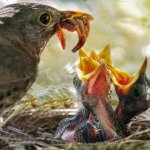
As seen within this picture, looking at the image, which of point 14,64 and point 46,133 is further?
point 46,133

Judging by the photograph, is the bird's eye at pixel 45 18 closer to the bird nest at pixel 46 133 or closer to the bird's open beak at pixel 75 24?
the bird's open beak at pixel 75 24

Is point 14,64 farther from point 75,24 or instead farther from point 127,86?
point 127,86

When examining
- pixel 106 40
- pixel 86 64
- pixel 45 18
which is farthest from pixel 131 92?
pixel 106 40

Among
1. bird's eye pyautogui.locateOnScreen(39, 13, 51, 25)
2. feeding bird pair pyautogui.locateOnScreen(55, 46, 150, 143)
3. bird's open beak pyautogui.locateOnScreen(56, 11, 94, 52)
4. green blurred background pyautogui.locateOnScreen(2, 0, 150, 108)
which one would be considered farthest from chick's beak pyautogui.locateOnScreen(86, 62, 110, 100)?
green blurred background pyautogui.locateOnScreen(2, 0, 150, 108)

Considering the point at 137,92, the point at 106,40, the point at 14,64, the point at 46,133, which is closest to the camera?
the point at 14,64

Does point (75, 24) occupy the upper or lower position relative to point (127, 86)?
upper

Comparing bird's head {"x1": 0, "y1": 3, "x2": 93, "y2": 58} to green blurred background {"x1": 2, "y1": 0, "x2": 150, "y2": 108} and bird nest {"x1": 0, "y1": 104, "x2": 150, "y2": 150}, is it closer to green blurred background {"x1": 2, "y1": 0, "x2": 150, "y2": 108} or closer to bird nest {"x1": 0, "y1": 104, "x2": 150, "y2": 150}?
bird nest {"x1": 0, "y1": 104, "x2": 150, "y2": 150}

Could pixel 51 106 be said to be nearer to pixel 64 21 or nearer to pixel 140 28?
pixel 64 21

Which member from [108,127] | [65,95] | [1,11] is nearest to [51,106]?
[65,95]

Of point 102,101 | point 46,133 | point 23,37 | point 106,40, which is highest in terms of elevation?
point 23,37
